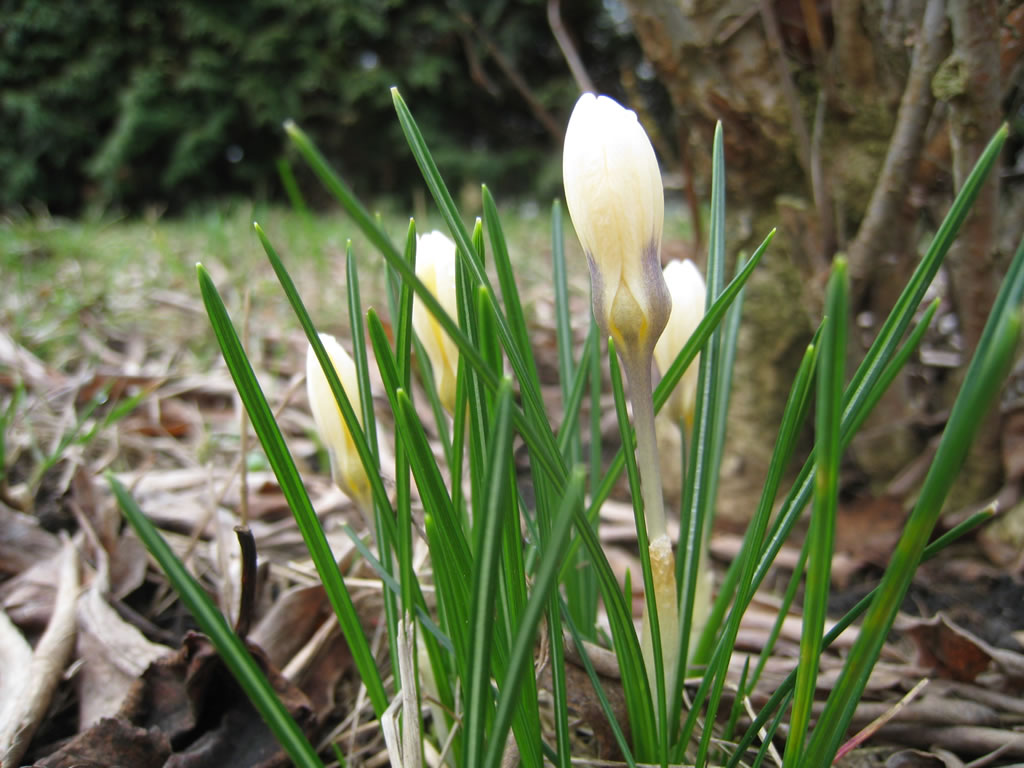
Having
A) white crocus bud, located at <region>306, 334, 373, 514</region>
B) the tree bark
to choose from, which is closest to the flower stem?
white crocus bud, located at <region>306, 334, 373, 514</region>

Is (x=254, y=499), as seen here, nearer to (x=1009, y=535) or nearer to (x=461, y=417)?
(x=461, y=417)

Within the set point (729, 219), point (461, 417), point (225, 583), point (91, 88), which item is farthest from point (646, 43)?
point (91, 88)

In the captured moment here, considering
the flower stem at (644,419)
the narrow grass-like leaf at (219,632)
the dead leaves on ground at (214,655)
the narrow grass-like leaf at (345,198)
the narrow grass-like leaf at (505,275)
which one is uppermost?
the narrow grass-like leaf at (345,198)

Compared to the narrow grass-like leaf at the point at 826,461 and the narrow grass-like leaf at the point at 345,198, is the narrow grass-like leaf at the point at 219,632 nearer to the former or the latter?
the narrow grass-like leaf at the point at 345,198

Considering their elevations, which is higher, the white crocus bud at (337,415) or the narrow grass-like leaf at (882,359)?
the narrow grass-like leaf at (882,359)

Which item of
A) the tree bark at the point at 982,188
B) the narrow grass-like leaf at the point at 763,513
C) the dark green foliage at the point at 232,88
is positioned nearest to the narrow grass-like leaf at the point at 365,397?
the narrow grass-like leaf at the point at 763,513

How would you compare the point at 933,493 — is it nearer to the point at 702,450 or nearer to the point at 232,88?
the point at 702,450

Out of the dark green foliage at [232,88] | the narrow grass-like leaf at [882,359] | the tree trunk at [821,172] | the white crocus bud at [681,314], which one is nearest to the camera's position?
the narrow grass-like leaf at [882,359]

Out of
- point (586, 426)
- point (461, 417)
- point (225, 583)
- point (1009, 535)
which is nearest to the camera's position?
point (461, 417)
